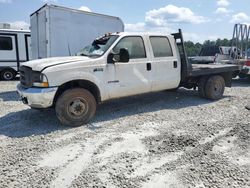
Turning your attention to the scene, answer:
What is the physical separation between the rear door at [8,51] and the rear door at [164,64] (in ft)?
30.2

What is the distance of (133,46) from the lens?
20.2 feet

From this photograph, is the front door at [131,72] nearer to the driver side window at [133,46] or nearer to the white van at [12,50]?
the driver side window at [133,46]

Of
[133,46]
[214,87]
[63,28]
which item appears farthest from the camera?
[63,28]

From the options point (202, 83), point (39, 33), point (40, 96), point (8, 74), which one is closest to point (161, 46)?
point (202, 83)

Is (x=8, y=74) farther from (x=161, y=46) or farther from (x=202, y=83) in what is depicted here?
(x=202, y=83)

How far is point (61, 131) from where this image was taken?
516 cm

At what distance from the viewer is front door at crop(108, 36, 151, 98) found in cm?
582

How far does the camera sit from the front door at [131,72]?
582cm

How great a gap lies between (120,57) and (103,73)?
1.68 ft

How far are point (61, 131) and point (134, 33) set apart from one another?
2.91 metres

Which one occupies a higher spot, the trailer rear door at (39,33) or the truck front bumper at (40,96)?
the trailer rear door at (39,33)

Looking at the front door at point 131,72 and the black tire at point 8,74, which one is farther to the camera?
the black tire at point 8,74

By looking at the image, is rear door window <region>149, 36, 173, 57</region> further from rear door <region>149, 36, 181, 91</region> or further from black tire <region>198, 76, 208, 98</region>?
black tire <region>198, 76, 208, 98</region>

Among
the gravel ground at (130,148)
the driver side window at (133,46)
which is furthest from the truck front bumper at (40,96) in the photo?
the driver side window at (133,46)
